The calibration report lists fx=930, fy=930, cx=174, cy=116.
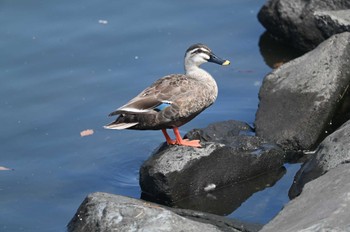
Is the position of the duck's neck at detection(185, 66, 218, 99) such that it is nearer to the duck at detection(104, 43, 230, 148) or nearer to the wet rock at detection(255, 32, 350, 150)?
the duck at detection(104, 43, 230, 148)

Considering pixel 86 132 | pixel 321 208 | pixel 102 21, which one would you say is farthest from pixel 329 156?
pixel 102 21

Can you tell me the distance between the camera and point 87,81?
38.5ft

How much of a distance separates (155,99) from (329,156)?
183 centimetres

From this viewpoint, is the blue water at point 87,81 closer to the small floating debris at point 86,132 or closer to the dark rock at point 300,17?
the small floating debris at point 86,132

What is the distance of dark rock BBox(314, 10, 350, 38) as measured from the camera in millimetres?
11352

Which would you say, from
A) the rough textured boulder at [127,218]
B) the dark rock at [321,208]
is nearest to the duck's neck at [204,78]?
the rough textured boulder at [127,218]

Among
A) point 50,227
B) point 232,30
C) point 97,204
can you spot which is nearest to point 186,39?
point 232,30

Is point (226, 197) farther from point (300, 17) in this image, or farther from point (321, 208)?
point (300, 17)

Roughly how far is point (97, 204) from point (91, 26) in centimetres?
568

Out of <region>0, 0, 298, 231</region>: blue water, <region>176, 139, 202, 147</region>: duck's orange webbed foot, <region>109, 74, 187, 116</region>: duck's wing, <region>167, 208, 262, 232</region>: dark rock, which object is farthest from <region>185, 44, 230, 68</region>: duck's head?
<region>167, 208, 262, 232</region>: dark rock

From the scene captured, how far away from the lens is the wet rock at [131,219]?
7.21m

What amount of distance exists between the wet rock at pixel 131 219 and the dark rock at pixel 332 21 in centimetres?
461

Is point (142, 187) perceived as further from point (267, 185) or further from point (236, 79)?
point (236, 79)

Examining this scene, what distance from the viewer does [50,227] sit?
883 cm
